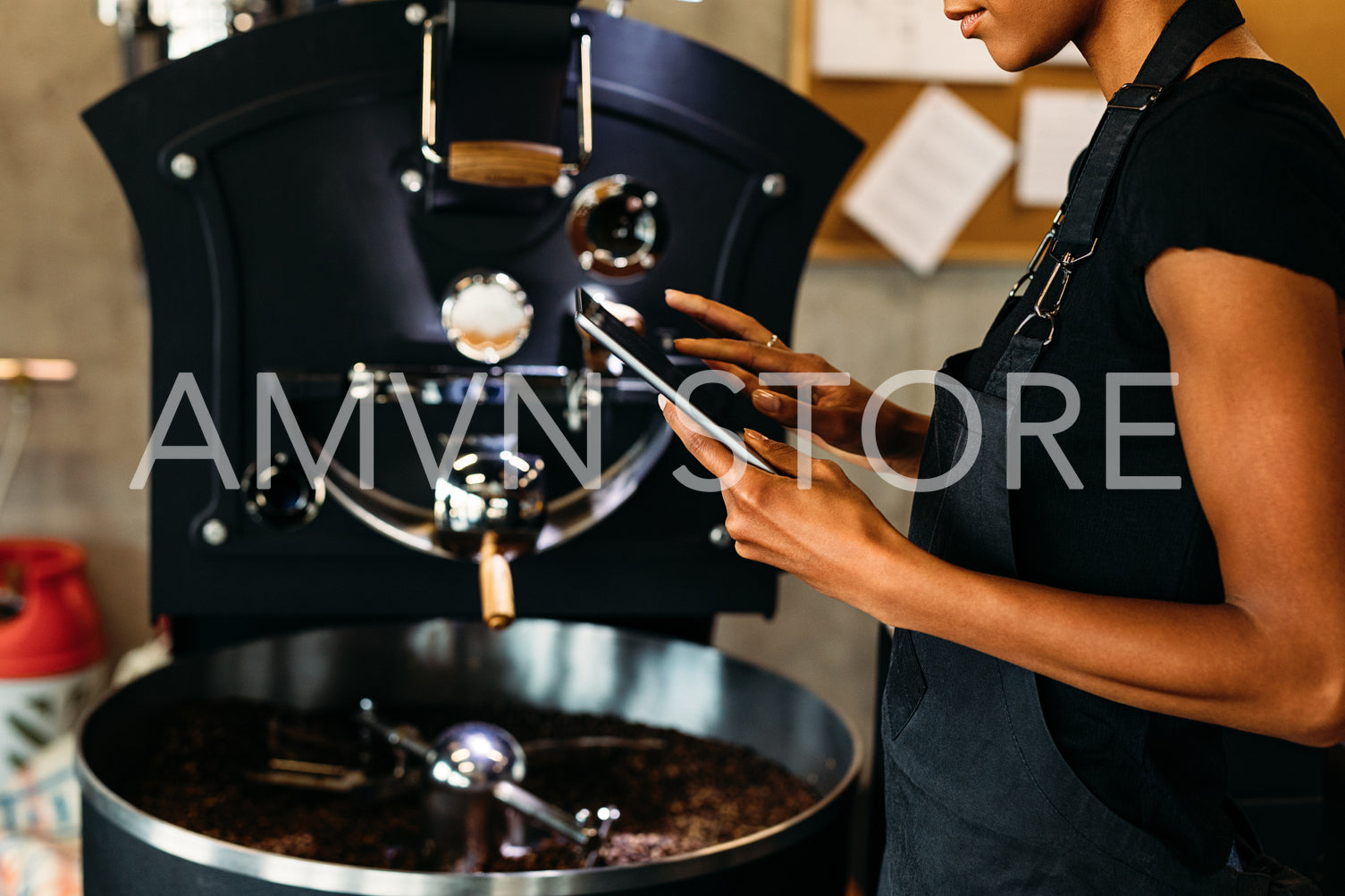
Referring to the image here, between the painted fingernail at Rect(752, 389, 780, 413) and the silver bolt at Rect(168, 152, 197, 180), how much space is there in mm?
500

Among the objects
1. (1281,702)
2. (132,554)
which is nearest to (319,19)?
(1281,702)

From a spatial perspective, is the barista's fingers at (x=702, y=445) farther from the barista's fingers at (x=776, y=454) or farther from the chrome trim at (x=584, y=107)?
the chrome trim at (x=584, y=107)

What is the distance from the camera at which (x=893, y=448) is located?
0.99 meters

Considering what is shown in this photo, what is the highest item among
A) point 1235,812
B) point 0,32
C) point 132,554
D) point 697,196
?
point 0,32

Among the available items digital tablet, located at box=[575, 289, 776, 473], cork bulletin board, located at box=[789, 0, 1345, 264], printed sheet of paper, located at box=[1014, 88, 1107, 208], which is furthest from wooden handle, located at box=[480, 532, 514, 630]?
printed sheet of paper, located at box=[1014, 88, 1107, 208]

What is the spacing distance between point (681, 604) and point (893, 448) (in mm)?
266

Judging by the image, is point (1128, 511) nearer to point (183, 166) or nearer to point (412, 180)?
point (412, 180)

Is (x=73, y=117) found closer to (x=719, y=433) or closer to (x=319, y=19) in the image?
(x=319, y=19)

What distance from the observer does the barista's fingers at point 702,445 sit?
27.2 inches

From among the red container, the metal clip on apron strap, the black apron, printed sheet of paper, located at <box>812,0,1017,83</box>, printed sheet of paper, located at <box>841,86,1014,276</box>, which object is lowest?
the red container

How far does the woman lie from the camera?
56cm

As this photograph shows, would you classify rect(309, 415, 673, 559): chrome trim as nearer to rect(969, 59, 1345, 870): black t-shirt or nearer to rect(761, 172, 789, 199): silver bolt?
rect(761, 172, 789, 199): silver bolt

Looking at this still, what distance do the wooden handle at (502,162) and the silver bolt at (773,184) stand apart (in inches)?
8.1

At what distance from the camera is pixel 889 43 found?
2.19 meters
